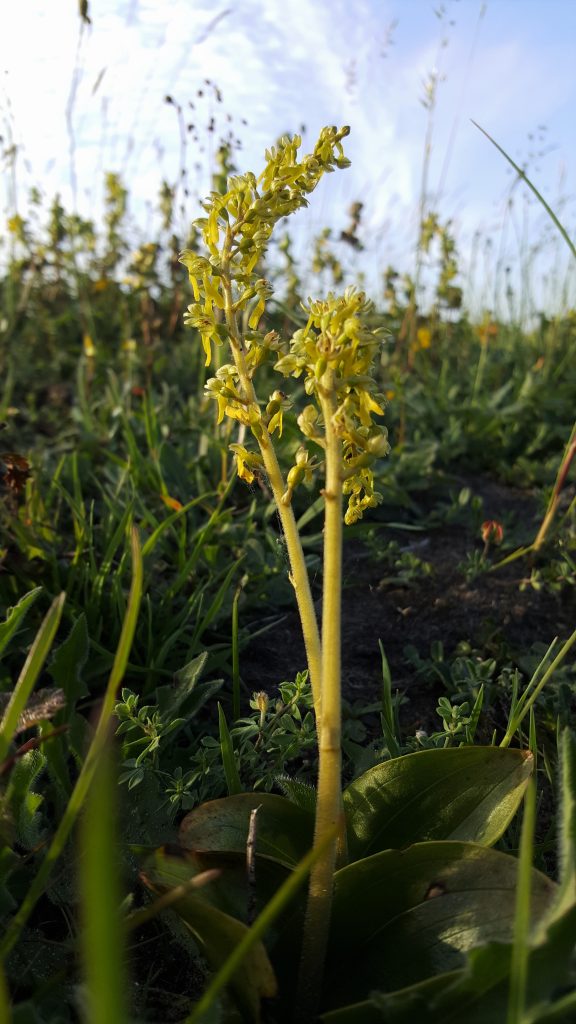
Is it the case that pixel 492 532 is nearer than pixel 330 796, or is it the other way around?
pixel 330 796

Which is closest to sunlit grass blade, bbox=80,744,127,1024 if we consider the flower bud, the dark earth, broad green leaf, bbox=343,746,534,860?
broad green leaf, bbox=343,746,534,860

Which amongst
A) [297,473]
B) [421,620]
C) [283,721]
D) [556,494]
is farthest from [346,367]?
[556,494]

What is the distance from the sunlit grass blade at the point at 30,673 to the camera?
81 cm

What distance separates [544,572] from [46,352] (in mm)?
3245

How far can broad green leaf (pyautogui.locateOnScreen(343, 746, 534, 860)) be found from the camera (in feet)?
3.30

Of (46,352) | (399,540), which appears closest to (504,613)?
(399,540)

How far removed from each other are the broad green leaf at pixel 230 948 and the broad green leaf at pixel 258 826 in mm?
132

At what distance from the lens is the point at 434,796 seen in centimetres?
103

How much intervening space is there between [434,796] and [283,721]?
1.16ft

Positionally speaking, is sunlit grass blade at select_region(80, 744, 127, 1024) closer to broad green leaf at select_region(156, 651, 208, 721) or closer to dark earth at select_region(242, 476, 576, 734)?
broad green leaf at select_region(156, 651, 208, 721)

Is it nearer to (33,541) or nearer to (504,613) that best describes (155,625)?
(33,541)

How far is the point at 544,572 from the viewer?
2.11 m

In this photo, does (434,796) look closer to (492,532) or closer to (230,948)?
(230,948)

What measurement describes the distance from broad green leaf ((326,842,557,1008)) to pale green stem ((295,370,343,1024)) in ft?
0.16
